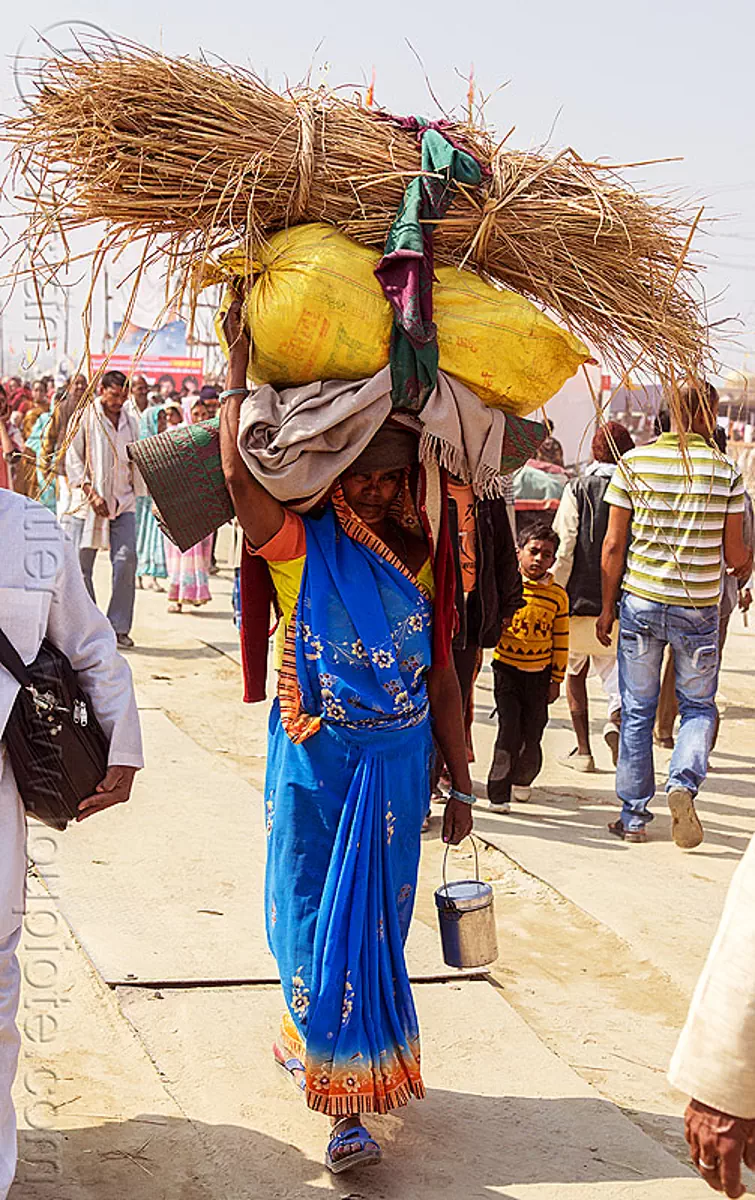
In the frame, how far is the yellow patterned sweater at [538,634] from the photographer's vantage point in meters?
7.34

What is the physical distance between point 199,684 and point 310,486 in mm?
6357

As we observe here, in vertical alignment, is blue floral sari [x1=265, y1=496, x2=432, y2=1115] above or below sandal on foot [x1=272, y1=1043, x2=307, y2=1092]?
above

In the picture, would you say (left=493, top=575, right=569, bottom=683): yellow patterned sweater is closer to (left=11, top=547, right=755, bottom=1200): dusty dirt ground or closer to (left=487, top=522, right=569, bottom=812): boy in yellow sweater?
(left=487, top=522, right=569, bottom=812): boy in yellow sweater

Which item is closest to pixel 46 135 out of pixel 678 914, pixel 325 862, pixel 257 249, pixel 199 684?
pixel 257 249

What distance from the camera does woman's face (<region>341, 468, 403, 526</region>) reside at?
3.79 meters

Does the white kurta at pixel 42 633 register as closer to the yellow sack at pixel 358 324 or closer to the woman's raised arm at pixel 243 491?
the woman's raised arm at pixel 243 491

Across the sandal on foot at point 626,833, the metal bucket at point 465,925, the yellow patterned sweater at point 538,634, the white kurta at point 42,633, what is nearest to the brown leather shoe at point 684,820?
the sandal on foot at point 626,833

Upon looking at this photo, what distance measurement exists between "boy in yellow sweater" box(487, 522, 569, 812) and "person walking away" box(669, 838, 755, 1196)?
187 inches

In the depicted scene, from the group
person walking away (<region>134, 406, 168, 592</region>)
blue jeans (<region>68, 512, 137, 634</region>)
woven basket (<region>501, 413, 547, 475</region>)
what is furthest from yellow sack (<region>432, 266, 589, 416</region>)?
person walking away (<region>134, 406, 168, 592</region>)

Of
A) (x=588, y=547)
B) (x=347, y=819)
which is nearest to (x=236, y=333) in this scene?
(x=347, y=819)

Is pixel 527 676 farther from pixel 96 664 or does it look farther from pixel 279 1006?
pixel 96 664

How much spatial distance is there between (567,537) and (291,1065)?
4.90 metres

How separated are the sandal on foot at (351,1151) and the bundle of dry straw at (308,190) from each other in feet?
6.98

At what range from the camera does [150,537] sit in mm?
14320
